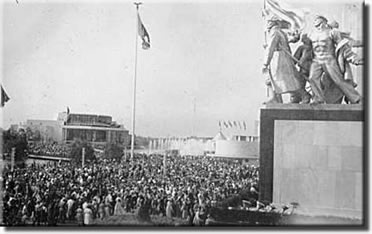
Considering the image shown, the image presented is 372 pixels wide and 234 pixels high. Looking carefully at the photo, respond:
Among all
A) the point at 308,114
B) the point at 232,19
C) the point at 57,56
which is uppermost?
the point at 232,19

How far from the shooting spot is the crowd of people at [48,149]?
474cm

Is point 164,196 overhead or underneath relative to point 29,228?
overhead

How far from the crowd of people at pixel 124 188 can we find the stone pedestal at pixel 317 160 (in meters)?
0.21

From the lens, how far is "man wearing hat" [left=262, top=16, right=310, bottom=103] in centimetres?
461

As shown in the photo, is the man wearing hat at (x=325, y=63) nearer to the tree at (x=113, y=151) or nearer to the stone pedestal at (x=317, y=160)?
the stone pedestal at (x=317, y=160)

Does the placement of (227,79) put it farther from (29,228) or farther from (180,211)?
(29,228)

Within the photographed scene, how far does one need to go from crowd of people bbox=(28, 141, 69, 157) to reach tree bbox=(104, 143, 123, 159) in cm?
Answer: 32

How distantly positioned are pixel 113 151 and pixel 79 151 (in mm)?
273

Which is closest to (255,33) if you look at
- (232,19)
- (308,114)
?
(232,19)

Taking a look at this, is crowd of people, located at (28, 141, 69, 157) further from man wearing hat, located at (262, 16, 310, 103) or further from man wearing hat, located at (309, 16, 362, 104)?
man wearing hat, located at (309, 16, 362, 104)

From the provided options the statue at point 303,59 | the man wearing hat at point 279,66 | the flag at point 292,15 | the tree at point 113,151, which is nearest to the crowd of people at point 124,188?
the tree at point 113,151

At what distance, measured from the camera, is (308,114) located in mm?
4605

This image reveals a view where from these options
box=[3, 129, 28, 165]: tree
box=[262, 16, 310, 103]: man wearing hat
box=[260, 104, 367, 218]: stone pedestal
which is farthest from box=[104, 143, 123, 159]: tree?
box=[262, 16, 310, 103]: man wearing hat

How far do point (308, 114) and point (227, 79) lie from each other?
2.27 feet
